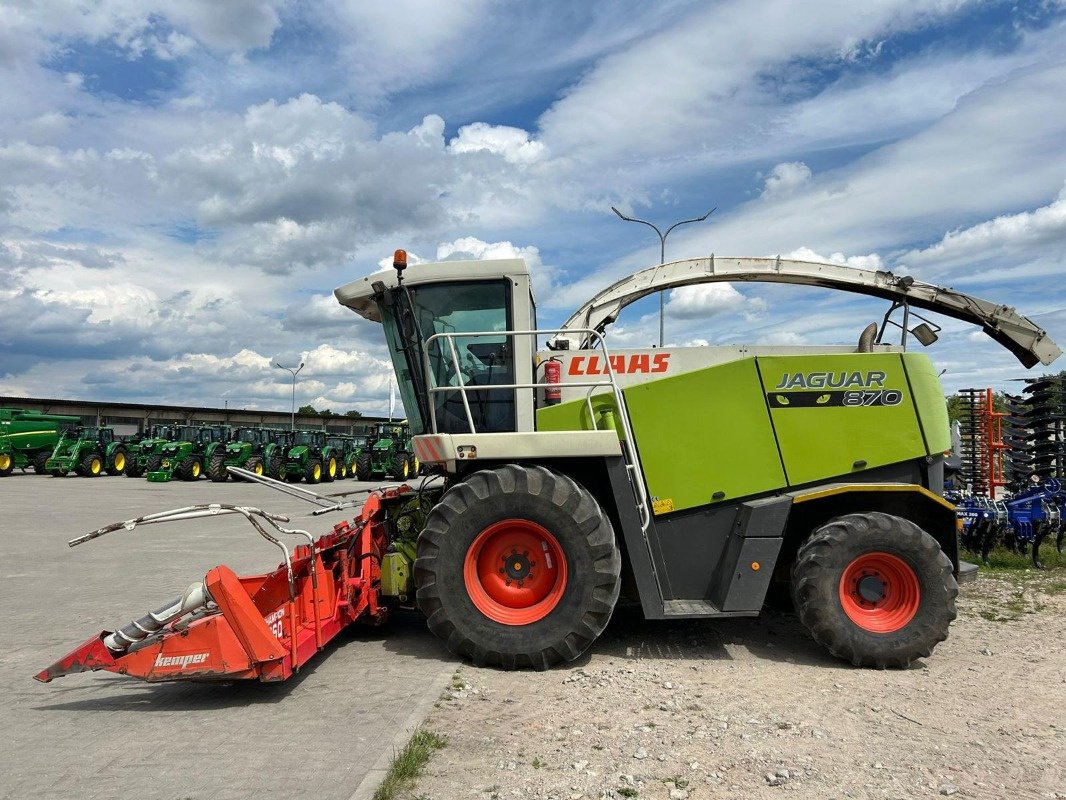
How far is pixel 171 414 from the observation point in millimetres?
60312

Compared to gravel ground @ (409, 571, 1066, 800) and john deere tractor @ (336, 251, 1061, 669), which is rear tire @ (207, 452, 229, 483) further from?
gravel ground @ (409, 571, 1066, 800)

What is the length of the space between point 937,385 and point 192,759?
571cm

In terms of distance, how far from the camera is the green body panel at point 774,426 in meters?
5.89

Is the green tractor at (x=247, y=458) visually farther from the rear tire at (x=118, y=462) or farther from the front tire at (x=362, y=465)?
the rear tire at (x=118, y=462)

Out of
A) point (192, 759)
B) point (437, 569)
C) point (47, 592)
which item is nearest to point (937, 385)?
point (437, 569)

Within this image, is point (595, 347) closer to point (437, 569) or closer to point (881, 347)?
point (881, 347)

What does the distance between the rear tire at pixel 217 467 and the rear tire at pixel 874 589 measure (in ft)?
81.0

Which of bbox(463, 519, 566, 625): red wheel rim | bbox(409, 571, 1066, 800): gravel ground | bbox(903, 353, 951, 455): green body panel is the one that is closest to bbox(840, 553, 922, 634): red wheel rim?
bbox(409, 571, 1066, 800): gravel ground

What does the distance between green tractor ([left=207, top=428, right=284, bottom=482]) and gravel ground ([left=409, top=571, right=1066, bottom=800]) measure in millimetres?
22593

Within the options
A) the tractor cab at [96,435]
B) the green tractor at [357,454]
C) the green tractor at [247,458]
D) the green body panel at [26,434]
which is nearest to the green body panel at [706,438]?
the green tractor at [247,458]

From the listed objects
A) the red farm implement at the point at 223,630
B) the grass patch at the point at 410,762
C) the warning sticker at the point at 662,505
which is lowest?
the grass patch at the point at 410,762

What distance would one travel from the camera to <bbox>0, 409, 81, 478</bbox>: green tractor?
91.1ft

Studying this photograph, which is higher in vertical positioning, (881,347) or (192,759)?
(881,347)

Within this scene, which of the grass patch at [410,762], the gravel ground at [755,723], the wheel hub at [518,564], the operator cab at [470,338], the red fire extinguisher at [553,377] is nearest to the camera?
the grass patch at [410,762]
